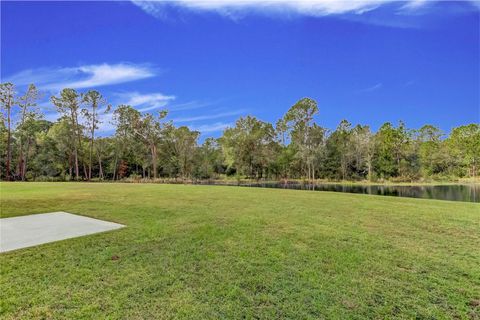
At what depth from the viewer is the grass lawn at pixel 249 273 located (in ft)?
7.09

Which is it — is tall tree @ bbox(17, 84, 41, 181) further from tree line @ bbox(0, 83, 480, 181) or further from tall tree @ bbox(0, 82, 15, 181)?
tall tree @ bbox(0, 82, 15, 181)

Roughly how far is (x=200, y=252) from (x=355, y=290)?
71.4 inches

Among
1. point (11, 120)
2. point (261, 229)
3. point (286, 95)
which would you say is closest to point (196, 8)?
point (261, 229)

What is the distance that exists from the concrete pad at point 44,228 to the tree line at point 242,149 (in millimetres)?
27366

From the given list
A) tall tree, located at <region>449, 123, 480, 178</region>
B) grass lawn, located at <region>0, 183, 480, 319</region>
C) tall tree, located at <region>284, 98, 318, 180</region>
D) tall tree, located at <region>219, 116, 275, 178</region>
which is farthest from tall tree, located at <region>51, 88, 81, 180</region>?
tall tree, located at <region>449, 123, 480, 178</region>

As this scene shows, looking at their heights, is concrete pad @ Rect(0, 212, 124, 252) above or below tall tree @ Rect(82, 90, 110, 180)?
below

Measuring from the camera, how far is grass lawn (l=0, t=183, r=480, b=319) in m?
2.16

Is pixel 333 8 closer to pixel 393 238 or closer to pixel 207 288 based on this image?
pixel 393 238

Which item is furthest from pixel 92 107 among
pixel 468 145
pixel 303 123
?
pixel 468 145

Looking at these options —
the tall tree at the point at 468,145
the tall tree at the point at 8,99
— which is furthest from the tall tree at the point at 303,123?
the tall tree at the point at 8,99

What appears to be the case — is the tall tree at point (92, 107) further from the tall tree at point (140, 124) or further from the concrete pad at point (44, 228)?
the concrete pad at point (44, 228)

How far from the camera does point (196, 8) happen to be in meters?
10.9

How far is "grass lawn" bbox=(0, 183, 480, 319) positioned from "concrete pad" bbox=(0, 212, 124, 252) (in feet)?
1.13

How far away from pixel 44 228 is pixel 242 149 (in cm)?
3305
